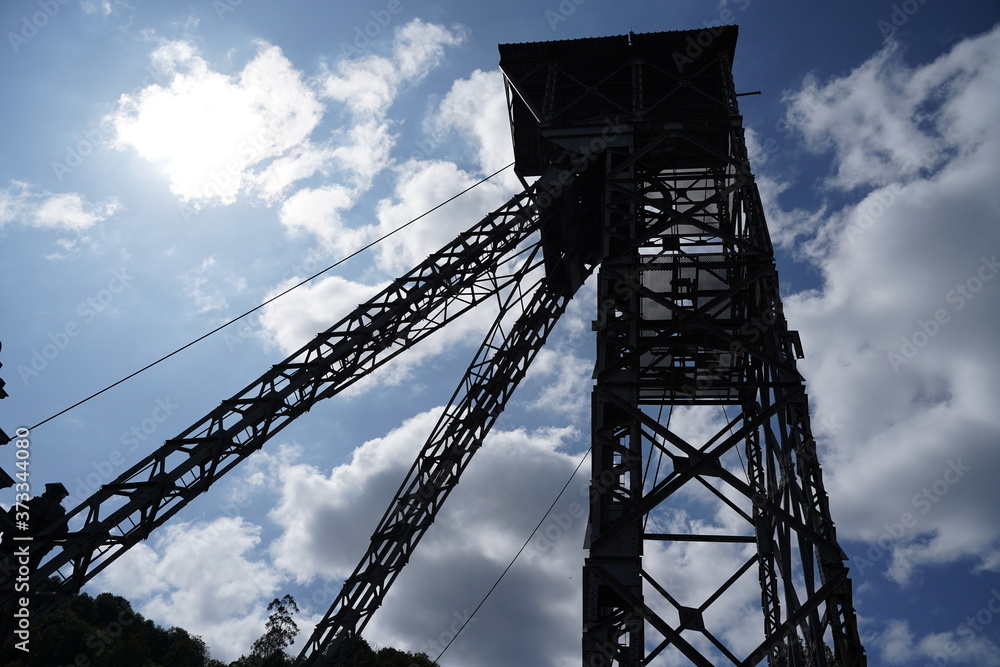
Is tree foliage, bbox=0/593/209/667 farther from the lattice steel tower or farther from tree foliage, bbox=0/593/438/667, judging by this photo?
the lattice steel tower

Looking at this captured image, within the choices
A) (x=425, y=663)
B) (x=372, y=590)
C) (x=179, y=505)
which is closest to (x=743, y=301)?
(x=372, y=590)

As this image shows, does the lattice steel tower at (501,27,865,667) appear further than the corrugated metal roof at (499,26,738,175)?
No

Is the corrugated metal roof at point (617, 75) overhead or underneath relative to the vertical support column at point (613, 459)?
overhead

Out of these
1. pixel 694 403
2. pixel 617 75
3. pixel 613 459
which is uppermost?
pixel 617 75

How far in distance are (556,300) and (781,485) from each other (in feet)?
18.9

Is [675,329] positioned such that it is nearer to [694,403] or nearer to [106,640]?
[694,403]

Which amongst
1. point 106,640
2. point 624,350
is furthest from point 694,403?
point 106,640

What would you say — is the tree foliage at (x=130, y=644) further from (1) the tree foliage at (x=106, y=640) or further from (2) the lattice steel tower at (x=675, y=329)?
(2) the lattice steel tower at (x=675, y=329)

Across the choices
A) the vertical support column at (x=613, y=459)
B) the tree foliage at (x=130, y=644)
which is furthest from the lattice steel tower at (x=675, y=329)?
the tree foliage at (x=130, y=644)

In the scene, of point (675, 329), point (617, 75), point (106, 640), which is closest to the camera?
point (675, 329)

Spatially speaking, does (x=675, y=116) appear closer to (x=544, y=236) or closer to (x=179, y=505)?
(x=544, y=236)

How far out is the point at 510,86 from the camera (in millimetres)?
17531

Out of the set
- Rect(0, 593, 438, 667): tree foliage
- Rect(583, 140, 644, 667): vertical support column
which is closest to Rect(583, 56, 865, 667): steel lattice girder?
Rect(583, 140, 644, 667): vertical support column

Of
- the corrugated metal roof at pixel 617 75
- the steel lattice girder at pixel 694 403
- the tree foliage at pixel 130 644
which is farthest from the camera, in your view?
the tree foliage at pixel 130 644
